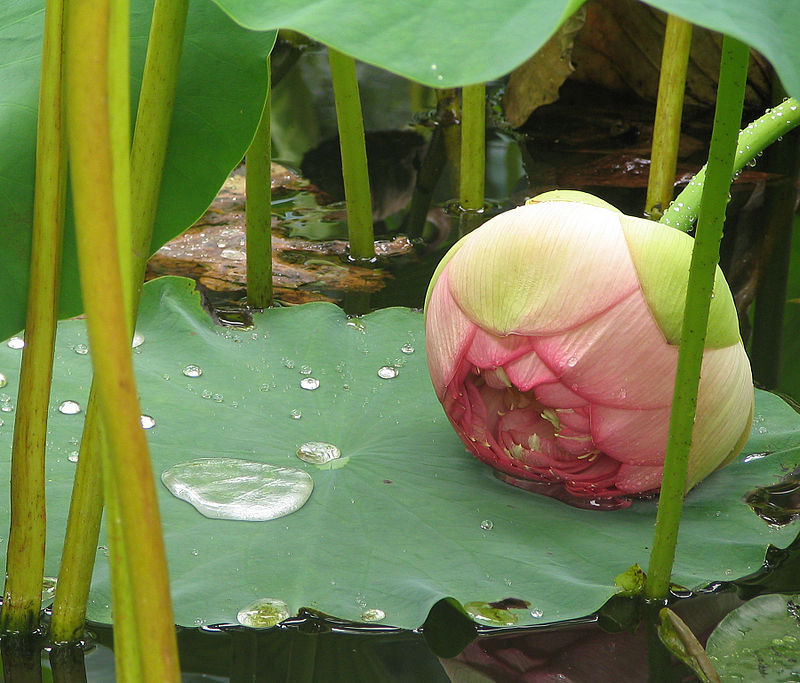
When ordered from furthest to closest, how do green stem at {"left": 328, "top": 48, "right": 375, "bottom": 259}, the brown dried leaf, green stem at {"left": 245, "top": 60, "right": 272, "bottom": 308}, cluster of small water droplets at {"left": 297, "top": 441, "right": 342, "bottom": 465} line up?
the brown dried leaf
green stem at {"left": 328, "top": 48, "right": 375, "bottom": 259}
green stem at {"left": 245, "top": 60, "right": 272, "bottom": 308}
cluster of small water droplets at {"left": 297, "top": 441, "right": 342, "bottom": 465}

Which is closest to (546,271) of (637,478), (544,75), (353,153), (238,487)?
(637,478)

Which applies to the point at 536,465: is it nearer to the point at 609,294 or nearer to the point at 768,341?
the point at 609,294

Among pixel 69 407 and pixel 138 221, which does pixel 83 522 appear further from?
pixel 69 407

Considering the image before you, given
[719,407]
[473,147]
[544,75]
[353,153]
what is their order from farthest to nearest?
[544,75] → [473,147] → [353,153] → [719,407]

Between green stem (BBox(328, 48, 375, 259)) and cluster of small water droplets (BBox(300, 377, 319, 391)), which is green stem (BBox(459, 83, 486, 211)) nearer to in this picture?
green stem (BBox(328, 48, 375, 259))

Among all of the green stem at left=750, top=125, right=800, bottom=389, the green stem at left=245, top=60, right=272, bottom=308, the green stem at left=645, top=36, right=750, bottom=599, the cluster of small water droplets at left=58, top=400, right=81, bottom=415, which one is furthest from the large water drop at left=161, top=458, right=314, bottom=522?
the green stem at left=750, top=125, right=800, bottom=389

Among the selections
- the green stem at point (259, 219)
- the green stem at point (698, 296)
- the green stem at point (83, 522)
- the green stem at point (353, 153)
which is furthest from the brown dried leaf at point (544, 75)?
the green stem at point (83, 522)

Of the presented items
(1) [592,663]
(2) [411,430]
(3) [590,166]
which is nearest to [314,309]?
(2) [411,430]
